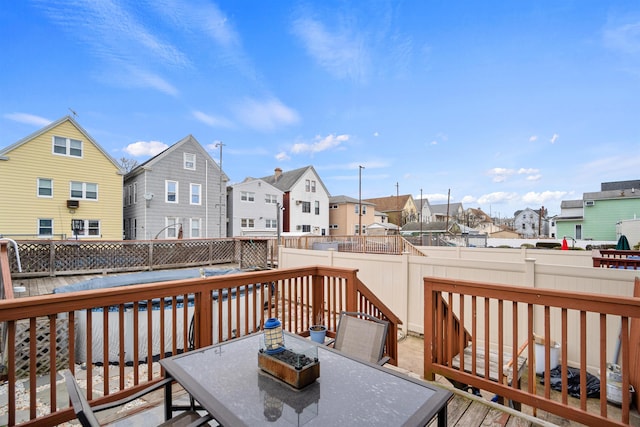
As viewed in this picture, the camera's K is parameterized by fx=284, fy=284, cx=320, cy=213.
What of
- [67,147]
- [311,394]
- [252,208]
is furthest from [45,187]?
[311,394]

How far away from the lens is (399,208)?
42.0m

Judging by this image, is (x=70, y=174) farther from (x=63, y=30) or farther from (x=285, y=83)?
(x=285, y=83)

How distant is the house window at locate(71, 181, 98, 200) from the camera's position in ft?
48.4

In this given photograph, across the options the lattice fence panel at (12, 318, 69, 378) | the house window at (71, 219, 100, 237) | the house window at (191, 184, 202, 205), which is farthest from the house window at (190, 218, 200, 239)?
the lattice fence panel at (12, 318, 69, 378)

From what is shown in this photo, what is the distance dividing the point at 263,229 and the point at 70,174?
11853 mm

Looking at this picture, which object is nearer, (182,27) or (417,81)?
(182,27)

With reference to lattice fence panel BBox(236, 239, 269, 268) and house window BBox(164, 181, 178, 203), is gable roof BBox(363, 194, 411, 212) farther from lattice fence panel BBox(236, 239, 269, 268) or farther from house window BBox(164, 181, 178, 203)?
lattice fence panel BBox(236, 239, 269, 268)

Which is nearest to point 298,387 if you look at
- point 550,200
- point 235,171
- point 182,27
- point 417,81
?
point 182,27

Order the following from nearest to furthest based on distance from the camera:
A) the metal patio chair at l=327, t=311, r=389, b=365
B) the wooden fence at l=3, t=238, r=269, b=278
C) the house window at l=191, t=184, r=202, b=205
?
the metal patio chair at l=327, t=311, r=389, b=365 < the wooden fence at l=3, t=238, r=269, b=278 < the house window at l=191, t=184, r=202, b=205

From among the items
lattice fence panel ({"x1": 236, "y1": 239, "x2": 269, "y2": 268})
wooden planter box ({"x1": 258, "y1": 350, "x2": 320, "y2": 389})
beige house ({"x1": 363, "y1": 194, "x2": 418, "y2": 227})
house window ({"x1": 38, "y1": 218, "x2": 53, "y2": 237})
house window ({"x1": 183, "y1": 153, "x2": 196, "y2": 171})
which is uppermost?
house window ({"x1": 183, "y1": 153, "x2": 196, "y2": 171})

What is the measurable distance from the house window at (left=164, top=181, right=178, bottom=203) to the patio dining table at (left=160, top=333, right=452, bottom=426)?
17820 mm

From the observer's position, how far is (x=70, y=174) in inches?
577

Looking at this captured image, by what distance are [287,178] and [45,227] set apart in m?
16.7

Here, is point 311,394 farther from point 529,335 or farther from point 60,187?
point 60,187
